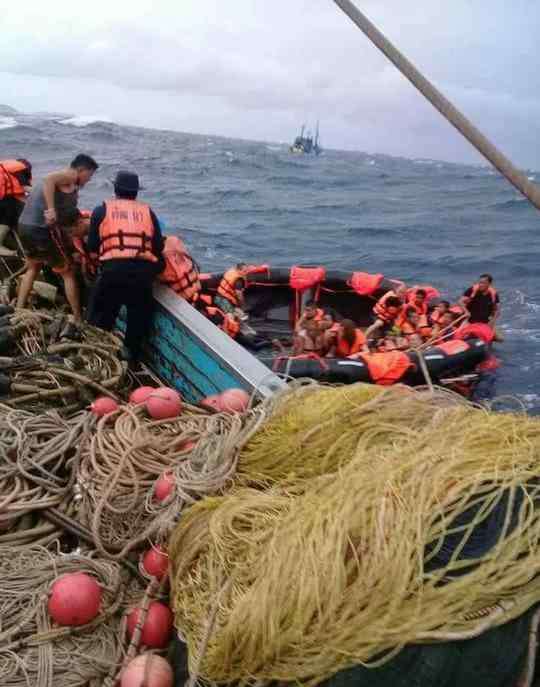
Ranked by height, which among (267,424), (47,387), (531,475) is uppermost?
(531,475)

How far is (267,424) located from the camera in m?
2.65

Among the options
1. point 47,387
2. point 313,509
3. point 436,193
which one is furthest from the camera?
point 436,193

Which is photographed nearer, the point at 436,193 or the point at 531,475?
the point at 531,475

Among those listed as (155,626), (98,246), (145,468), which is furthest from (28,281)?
(155,626)

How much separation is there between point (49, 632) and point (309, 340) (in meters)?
5.84

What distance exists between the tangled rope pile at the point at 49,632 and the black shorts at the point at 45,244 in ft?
10.1

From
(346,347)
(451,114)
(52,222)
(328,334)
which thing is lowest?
(346,347)

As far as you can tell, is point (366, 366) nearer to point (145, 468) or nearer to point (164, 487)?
point (145, 468)

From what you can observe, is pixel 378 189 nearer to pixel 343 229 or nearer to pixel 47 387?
pixel 343 229

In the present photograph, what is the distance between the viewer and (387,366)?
693 cm

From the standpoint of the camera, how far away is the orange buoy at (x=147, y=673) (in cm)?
209

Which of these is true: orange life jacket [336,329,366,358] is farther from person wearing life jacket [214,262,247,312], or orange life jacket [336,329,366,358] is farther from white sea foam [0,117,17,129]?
white sea foam [0,117,17,129]

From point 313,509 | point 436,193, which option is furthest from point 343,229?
point 313,509

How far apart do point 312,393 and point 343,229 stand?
25.3 metres
